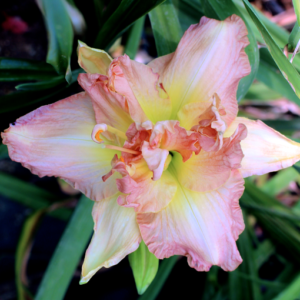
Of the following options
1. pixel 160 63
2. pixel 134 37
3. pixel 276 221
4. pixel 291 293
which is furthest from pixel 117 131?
pixel 276 221

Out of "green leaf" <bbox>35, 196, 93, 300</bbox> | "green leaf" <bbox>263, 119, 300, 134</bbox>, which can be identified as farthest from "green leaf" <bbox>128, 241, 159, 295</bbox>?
"green leaf" <bbox>263, 119, 300, 134</bbox>

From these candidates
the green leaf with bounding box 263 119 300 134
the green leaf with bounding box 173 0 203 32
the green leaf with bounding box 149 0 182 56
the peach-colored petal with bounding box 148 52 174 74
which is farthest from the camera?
the green leaf with bounding box 263 119 300 134

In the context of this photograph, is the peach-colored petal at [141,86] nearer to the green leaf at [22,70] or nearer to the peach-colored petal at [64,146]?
the peach-colored petal at [64,146]

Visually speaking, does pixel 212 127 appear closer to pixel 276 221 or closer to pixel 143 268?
pixel 143 268

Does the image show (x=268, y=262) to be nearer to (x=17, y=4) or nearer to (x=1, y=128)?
(x=1, y=128)

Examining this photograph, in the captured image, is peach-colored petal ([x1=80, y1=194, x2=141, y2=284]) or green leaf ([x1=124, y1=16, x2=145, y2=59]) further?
green leaf ([x1=124, y1=16, x2=145, y2=59])

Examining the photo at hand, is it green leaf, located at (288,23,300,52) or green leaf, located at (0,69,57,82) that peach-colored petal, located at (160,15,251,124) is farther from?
green leaf, located at (0,69,57,82)

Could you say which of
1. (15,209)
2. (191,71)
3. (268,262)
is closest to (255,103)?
(268,262)

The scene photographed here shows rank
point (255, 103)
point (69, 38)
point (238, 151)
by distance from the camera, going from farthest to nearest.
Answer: point (255, 103)
point (69, 38)
point (238, 151)
